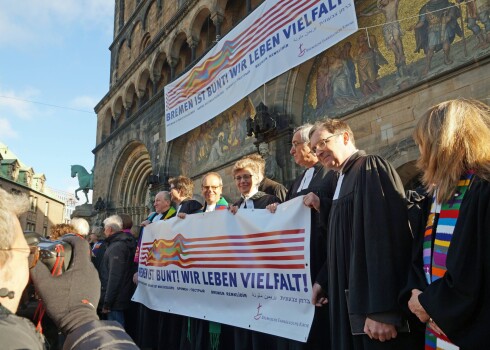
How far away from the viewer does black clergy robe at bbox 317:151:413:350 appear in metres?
1.78

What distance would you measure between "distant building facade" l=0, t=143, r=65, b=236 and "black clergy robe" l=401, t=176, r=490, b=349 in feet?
123

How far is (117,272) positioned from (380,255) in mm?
3175

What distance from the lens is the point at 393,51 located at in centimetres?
597

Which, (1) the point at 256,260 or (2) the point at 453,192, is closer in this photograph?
(2) the point at 453,192

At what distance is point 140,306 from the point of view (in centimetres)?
434

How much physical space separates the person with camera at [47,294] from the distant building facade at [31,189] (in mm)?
37081

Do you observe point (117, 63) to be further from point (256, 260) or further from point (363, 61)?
point (256, 260)

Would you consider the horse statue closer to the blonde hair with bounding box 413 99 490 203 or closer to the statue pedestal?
the statue pedestal

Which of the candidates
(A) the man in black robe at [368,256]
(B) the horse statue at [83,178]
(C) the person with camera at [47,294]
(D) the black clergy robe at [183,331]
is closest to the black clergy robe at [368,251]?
(A) the man in black robe at [368,256]

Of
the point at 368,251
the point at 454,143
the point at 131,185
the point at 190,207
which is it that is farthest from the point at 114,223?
the point at 131,185

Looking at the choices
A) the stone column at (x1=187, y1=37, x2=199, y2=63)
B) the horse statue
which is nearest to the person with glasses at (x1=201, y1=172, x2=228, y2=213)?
the stone column at (x1=187, y1=37, x2=199, y2=63)

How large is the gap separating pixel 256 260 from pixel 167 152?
33.6 feet

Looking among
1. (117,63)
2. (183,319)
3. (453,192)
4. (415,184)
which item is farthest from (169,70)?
(453,192)

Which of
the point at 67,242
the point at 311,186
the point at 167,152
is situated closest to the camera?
the point at 67,242
